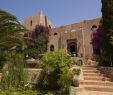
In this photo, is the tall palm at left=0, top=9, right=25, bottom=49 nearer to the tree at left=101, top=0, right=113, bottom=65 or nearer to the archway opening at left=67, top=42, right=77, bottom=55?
the tree at left=101, top=0, right=113, bottom=65

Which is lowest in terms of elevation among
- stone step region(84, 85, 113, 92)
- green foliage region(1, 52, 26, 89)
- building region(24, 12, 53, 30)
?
stone step region(84, 85, 113, 92)

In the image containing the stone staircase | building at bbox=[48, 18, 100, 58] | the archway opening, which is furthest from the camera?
the archway opening

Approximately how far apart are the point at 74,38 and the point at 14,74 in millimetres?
20012

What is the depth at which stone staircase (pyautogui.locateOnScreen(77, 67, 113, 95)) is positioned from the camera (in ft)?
29.1

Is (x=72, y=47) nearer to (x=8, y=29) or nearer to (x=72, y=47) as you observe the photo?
(x=72, y=47)

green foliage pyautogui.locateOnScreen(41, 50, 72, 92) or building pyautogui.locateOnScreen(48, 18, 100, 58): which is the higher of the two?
building pyautogui.locateOnScreen(48, 18, 100, 58)

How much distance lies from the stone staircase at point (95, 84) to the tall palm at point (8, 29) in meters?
4.13

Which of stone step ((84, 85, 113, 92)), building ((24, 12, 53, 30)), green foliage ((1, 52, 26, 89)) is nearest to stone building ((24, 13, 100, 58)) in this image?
building ((24, 12, 53, 30))

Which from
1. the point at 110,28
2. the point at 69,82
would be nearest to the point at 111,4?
the point at 110,28

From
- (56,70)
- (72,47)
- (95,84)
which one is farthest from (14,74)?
(72,47)

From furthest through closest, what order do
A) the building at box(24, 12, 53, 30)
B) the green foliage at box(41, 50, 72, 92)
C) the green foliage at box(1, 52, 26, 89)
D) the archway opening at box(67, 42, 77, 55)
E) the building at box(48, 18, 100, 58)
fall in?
the building at box(24, 12, 53, 30) < the archway opening at box(67, 42, 77, 55) < the building at box(48, 18, 100, 58) < the green foliage at box(1, 52, 26, 89) < the green foliage at box(41, 50, 72, 92)

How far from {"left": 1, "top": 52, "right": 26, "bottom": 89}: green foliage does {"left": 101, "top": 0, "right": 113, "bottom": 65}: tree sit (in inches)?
195

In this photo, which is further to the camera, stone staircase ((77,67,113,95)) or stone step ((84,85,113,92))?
stone step ((84,85,113,92))

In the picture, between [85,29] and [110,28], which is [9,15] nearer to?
[110,28]
